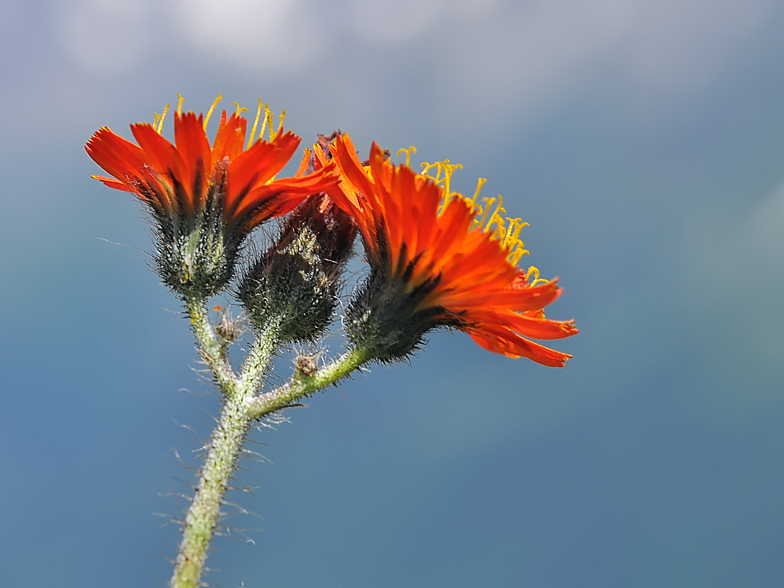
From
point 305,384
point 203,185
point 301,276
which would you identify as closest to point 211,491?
point 305,384

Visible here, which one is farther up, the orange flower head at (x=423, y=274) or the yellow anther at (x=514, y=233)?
the yellow anther at (x=514, y=233)

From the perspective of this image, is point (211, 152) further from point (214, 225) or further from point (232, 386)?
point (232, 386)

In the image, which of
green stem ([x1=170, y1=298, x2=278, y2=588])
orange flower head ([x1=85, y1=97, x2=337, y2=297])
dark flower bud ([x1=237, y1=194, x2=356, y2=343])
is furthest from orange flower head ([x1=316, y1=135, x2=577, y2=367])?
green stem ([x1=170, y1=298, x2=278, y2=588])

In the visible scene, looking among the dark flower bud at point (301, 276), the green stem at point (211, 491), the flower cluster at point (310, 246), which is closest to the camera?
the green stem at point (211, 491)

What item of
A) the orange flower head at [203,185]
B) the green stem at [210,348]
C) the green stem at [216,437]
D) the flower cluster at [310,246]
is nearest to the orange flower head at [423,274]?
the flower cluster at [310,246]

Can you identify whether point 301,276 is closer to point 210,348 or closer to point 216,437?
point 210,348

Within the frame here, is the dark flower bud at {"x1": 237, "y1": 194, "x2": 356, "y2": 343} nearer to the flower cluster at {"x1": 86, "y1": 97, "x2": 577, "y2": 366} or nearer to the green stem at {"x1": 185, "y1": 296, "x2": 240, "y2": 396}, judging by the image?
the flower cluster at {"x1": 86, "y1": 97, "x2": 577, "y2": 366}

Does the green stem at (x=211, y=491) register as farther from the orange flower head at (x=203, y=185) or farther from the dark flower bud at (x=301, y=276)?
the orange flower head at (x=203, y=185)
